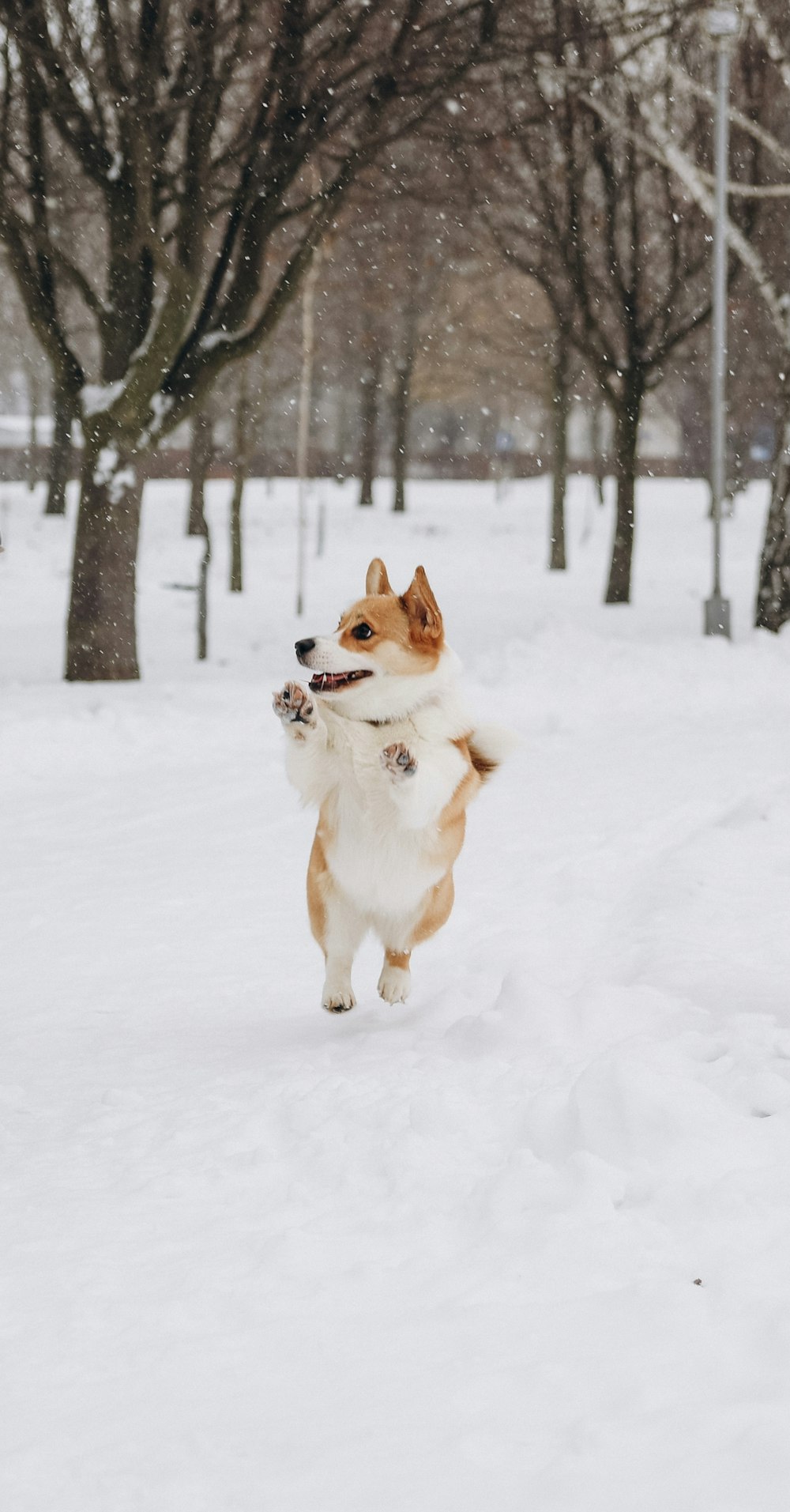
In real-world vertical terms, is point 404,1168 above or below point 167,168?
below

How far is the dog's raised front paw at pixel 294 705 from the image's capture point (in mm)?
4434

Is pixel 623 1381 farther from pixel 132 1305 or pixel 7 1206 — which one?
pixel 7 1206

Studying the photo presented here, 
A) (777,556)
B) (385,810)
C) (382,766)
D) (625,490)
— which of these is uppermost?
(625,490)

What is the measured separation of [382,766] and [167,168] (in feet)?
36.6

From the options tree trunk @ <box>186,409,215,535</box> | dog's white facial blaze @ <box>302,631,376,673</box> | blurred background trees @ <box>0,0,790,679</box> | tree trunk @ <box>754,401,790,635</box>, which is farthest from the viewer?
tree trunk @ <box>186,409,215,535</box>

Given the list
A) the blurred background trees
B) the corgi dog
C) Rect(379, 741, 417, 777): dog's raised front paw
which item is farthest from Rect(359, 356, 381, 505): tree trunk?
Rect(379, 741, 417, 777): dog's raised front paw

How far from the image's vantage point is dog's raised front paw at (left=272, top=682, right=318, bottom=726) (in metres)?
4.43

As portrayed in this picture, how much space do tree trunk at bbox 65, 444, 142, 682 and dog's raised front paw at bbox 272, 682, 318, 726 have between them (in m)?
9.94

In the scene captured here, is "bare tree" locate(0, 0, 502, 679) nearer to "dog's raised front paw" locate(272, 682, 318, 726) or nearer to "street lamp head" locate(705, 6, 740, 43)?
"street lamp head" locate(705, 6, 740, 43)

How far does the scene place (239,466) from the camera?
80.6ft

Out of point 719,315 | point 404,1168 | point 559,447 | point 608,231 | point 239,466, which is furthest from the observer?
point 559,447

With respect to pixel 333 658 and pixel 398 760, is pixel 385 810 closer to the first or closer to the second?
pixel 398 760

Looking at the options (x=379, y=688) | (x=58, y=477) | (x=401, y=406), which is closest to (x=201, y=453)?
(x=58, y=477)

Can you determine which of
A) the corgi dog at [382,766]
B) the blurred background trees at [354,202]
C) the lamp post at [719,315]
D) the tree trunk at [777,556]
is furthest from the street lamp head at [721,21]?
the corgi dog at [382,766]
